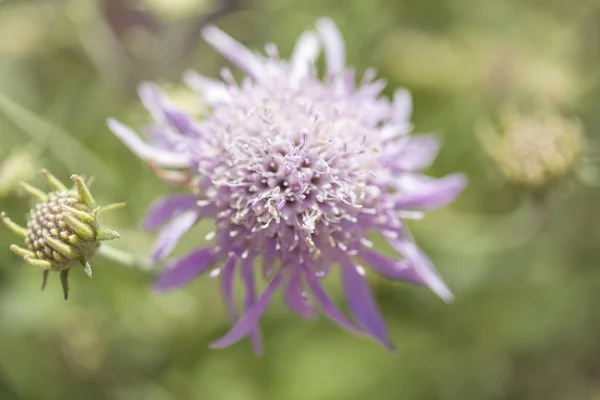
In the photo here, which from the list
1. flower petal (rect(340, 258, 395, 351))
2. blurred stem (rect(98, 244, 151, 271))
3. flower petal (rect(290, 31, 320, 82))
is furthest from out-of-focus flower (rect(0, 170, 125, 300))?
flower petal (rect(290, 31, 320, 82))

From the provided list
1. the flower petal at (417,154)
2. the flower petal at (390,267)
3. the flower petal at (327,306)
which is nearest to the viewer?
the flower petal at (327,306)

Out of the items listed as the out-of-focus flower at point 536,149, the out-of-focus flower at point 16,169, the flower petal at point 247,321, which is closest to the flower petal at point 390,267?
the flower petal at point 247,321

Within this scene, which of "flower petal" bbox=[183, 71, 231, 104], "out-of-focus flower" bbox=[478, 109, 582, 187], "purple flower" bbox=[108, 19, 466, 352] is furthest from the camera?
"out-of-focus flower" bbox=[478, 109, 582, 187]

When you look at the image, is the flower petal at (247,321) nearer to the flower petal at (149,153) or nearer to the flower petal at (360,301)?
the flower petal at (360,301)

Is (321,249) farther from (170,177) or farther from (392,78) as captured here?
(392,78)

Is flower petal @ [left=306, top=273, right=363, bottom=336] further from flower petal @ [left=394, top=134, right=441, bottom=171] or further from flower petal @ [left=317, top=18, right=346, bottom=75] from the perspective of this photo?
flower petal @ [left=317, top=18, right=346, bottom=75]

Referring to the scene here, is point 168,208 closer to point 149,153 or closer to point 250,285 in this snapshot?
point 149,153

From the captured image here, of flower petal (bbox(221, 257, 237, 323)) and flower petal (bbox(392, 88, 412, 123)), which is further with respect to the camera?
flower petal (bbox(392, 88, 412, 123))
